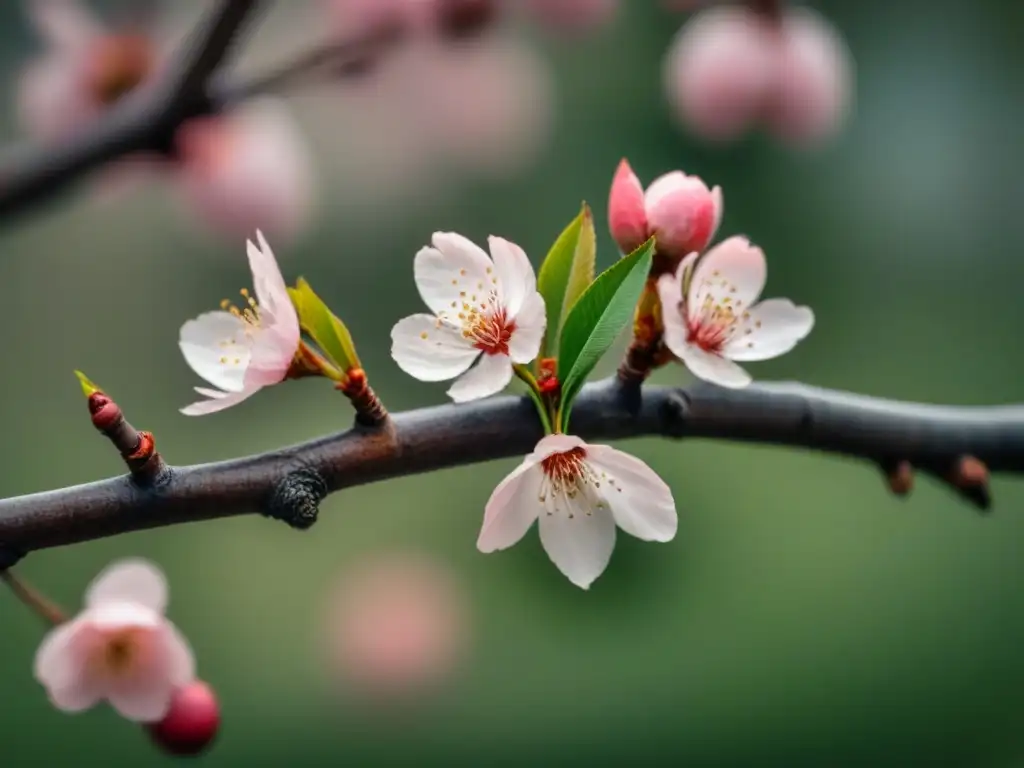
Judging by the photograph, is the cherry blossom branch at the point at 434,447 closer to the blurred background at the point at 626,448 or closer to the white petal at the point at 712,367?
the white petal at the point at 712,367

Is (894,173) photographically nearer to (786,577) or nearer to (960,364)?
(960,364)

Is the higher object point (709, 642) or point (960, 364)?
point (960, 364)

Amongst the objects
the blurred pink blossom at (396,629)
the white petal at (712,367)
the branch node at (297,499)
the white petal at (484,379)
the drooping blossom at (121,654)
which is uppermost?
the white petal at (484,379)

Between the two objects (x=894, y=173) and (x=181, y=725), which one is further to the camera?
(x=894, y=173)

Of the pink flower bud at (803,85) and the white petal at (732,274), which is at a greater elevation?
the white petal at (732,274)

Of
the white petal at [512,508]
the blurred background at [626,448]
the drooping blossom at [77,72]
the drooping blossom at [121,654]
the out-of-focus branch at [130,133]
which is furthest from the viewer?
the blurred background at [626,448]

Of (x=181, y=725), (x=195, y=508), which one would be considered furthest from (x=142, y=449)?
(x=181, y=725)

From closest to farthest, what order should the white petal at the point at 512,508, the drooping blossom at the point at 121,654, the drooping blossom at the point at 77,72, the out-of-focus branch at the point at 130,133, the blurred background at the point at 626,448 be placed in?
the white petal at the point at 512,508, the drooping blossom at the point at 121,654, the out-of-focus branch at the point at 130,133, the drooping blossom at the point at 77,72, the blurred background at the point at 626,448

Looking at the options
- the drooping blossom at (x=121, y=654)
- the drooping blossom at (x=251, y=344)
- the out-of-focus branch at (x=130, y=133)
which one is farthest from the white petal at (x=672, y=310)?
the out-of-focus branch at (x=130, y=133)
